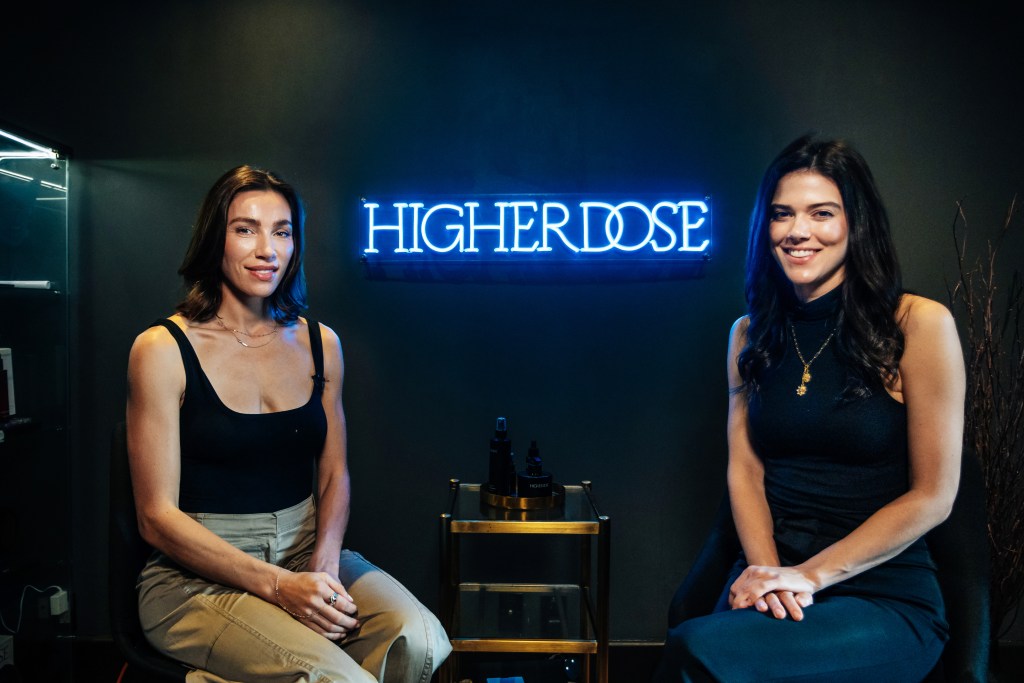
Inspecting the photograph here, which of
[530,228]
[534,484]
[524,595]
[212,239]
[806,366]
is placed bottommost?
[524,595]

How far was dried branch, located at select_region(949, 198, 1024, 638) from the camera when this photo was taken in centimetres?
251

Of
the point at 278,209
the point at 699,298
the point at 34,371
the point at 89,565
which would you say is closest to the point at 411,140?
the point at 278,209

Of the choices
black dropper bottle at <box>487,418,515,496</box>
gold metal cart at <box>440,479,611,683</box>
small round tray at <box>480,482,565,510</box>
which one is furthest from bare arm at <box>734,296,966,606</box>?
black dropper bottle at <box>487,418,515,496</box>

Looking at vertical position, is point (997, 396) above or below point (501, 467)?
above

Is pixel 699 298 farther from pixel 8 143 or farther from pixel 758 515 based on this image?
pixel 8 143

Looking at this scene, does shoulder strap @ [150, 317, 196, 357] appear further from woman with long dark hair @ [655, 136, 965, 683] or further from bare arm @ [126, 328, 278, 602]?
woman with long dark hair @ [655, 136, 965, 683]

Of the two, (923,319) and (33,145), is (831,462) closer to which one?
(923,319)

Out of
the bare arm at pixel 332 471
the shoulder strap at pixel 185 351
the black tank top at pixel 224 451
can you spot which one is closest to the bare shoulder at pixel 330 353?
the bare arm at pixel 332 471

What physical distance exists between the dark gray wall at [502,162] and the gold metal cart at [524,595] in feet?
1.16

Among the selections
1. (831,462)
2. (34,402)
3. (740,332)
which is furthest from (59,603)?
(831,462)

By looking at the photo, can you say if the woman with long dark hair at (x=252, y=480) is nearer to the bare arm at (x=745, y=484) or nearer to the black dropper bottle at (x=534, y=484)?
the black dropper bottle at (x=534, y=484)

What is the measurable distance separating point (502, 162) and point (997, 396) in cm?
216

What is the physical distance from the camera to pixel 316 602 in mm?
1621

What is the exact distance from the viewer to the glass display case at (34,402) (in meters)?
2.58
